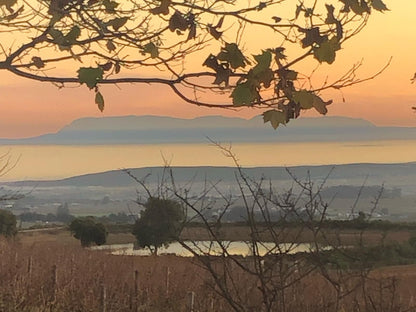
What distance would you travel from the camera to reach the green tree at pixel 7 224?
95.3ft

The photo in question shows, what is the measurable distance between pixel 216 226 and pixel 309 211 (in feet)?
1.80

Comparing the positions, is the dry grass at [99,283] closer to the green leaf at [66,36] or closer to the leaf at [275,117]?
the green leaf at [66,36]

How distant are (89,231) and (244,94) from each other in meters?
30.0

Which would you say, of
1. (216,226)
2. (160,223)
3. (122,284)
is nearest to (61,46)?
(216,226)

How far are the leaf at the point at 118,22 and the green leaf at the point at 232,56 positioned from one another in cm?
59

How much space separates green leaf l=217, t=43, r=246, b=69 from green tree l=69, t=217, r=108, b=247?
27633 millimetres

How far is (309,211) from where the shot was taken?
4.43 m

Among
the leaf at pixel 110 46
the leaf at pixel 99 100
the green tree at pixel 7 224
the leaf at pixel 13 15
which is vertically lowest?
the green tree at pixel 7 224

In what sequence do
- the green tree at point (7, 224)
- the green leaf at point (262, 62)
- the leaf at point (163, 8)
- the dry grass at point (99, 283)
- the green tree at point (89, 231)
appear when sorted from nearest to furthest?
the green leaf at point (262, 62) → the leaf at point (163, 8) → the dry grass at point (99, 283) → the green tree at point (7, 224) → the green tree at point (89, 231)

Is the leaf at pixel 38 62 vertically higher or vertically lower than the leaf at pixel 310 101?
higher

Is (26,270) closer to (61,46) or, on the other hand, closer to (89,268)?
(89,268)

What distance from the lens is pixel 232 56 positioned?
224cm

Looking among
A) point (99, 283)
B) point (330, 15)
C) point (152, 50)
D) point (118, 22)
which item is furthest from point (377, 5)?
point (99, 283)

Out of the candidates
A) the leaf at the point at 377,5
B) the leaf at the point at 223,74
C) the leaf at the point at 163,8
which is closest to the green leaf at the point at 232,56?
the leaf at the point at 223,74
